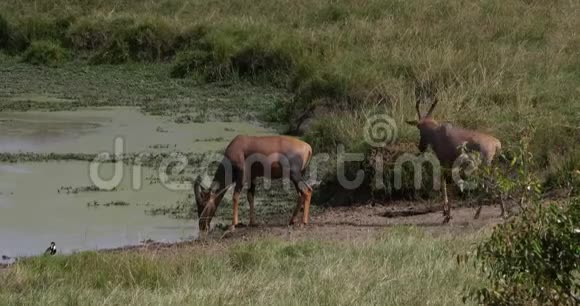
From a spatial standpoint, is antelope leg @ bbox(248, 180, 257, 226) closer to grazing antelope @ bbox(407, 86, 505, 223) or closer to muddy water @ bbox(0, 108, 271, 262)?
muddy water @ bbox(0, 108, 271, 262)

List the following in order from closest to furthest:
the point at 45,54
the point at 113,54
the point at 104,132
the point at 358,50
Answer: the point at 104,132
the point at 358,50
the point at 113,54
the point at 45,54

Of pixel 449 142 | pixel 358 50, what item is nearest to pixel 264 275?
pixel 449 142

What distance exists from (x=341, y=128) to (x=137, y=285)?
6842 mm

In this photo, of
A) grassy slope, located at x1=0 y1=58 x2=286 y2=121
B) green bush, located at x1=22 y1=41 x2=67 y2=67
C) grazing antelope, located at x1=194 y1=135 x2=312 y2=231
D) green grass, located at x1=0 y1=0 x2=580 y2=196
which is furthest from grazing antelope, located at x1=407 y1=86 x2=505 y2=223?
green bush, located at x1=22 y1=41 x2=67 y2=67

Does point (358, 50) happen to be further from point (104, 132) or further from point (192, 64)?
point (104, 132)

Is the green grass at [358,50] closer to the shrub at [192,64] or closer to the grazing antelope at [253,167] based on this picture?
the shrub at [192,64]

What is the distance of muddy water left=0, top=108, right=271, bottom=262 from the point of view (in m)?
12.3

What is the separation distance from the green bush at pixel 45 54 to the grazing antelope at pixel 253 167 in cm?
1666

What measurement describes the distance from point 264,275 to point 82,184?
6496mm

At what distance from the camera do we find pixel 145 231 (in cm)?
1252

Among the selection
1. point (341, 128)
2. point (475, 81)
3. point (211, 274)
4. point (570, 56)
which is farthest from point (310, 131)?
point (211, 274)

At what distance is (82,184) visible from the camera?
14625mm

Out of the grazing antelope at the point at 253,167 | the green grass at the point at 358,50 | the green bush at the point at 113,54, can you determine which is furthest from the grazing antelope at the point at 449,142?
the green bush at the point at 113,54

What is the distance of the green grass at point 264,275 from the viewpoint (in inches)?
305
